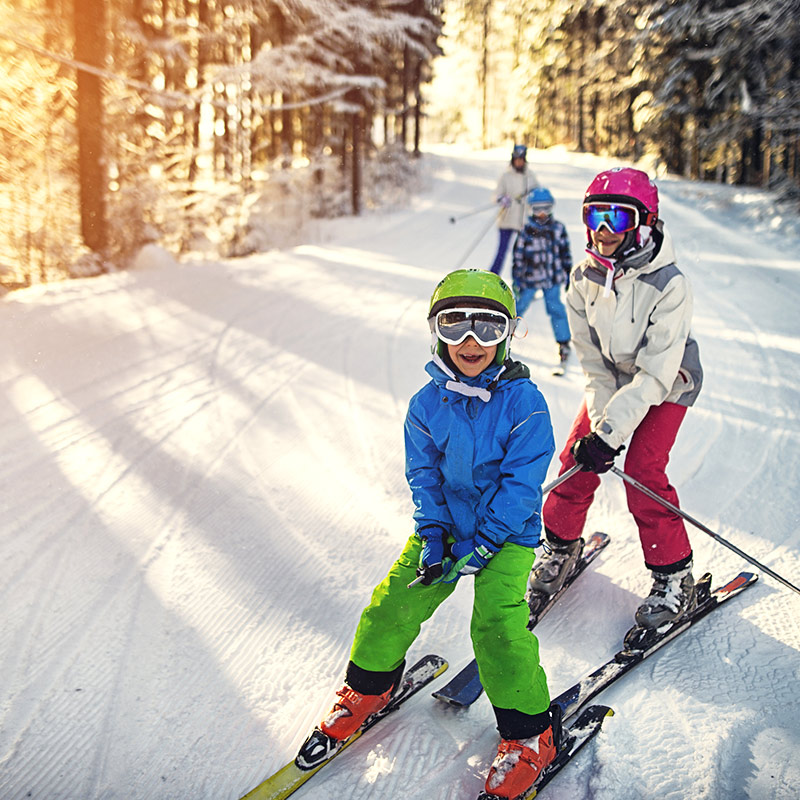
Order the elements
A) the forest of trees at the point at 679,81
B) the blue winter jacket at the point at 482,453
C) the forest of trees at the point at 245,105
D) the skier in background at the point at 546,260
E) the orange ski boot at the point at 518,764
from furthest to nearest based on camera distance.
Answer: the forest of trees at the point at 679,81, the forest of trees at the point at 245,105, the skier in background at the point at 546,260, the blue winter jacket at the point at 482,453, the orange ski boot at the point at 518,764

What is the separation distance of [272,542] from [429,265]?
8477 millimetres

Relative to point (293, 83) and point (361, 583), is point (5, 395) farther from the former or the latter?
point (293, 83)

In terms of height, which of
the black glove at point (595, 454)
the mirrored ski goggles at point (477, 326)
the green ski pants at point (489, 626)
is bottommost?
the green ski pants at point (489, 626)

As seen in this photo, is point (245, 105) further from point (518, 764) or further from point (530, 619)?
point (518, 764)

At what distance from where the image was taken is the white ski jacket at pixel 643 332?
10.2 ft

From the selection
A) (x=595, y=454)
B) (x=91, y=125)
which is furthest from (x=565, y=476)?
(x=91, y=125)

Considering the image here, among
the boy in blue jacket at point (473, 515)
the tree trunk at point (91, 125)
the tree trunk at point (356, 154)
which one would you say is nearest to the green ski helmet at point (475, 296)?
the boy in blue jacket at point (473, 515)

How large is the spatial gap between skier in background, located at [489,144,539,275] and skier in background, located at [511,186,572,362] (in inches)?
75.5

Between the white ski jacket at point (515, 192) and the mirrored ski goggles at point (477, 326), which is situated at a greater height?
the white ski jacket at point (515, 192)

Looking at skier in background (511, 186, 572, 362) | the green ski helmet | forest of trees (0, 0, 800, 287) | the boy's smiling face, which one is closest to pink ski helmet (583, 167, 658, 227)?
the green ski helmet

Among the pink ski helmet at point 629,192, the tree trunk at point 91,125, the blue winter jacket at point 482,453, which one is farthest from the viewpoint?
the tree trunk at point 91,125

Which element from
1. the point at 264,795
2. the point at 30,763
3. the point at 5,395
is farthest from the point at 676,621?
the point at 5,395

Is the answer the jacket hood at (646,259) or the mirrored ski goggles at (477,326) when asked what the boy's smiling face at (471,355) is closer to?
the mirrored ski goggles at (477,326)

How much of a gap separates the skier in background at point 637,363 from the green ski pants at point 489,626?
2.90ft
